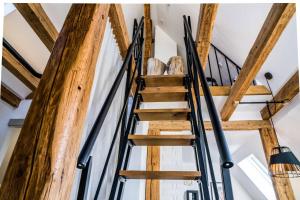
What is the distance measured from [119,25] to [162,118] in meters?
1.06

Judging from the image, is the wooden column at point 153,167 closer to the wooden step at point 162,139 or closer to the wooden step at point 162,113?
the wooden step at point 162,113

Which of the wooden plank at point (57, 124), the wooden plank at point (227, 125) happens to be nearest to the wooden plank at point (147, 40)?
the wooden plank at point (227, 125)

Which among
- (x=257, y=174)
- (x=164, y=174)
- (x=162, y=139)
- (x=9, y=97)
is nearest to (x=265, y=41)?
(x=162, y=139)

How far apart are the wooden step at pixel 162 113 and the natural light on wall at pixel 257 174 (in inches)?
123

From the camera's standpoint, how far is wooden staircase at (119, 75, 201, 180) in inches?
48.9

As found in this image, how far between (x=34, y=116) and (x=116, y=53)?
158 centimetres

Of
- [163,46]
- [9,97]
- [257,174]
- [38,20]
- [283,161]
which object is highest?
[163,46]

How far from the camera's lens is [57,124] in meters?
0.75

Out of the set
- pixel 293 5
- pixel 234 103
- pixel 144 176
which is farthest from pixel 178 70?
pixel 144 176

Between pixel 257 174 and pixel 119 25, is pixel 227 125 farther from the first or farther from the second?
pixel 119 25

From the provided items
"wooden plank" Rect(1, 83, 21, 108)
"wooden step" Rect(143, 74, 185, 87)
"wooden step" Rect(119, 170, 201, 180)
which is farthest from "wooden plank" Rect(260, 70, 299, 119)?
"wooden plank" Rect(1, 83, 21, 108)

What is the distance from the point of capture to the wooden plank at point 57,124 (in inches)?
25.9

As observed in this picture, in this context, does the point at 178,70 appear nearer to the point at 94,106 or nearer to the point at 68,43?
the point at 94,106

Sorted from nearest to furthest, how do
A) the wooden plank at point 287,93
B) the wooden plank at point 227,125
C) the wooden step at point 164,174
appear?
the wooden step at point 164,174 → the wooden plank at point 287,93 → the wooden plank at point 227,125
